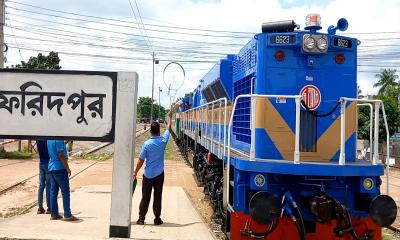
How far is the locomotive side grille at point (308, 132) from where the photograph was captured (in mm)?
7137

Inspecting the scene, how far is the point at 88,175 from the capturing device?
17297 millimetres

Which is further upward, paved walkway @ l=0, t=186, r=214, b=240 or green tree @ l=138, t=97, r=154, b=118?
green tree @ l=138, t=97, r=154, b=118

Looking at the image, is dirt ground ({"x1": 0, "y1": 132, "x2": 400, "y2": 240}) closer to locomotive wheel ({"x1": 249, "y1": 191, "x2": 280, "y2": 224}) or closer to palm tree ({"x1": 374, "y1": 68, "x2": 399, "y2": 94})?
locomotive wheel ({"x1": 249, "y1": 191, "x2": 280, "y2": 224})

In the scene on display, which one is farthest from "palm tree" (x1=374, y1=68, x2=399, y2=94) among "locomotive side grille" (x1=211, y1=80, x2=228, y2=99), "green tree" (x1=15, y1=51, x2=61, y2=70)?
"locomotive side grille" (x1=211, y1=80, x2=228, y2=99)

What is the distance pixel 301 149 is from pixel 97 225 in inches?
143

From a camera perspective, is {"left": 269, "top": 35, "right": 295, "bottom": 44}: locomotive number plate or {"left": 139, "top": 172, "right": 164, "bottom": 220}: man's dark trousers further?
{"left": 139, "top": 172, "right": 164, "bottom": 220}: man's dark trousers

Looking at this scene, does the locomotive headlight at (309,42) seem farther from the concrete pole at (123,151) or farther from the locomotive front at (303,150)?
the concrete pole at (123,151)

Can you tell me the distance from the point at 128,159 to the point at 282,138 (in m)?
2.27

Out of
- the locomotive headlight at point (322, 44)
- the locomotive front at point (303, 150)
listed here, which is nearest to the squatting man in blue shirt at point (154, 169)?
the locomotive front at point (303, 150)

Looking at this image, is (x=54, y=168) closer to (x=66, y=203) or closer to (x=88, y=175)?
(x=66, y=203)

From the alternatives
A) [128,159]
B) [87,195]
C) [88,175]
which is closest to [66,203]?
[128,159]

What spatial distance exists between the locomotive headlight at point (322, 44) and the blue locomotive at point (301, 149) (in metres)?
0.01

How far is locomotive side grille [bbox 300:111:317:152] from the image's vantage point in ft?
23.4

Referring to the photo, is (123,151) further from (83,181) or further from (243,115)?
(83,181)
